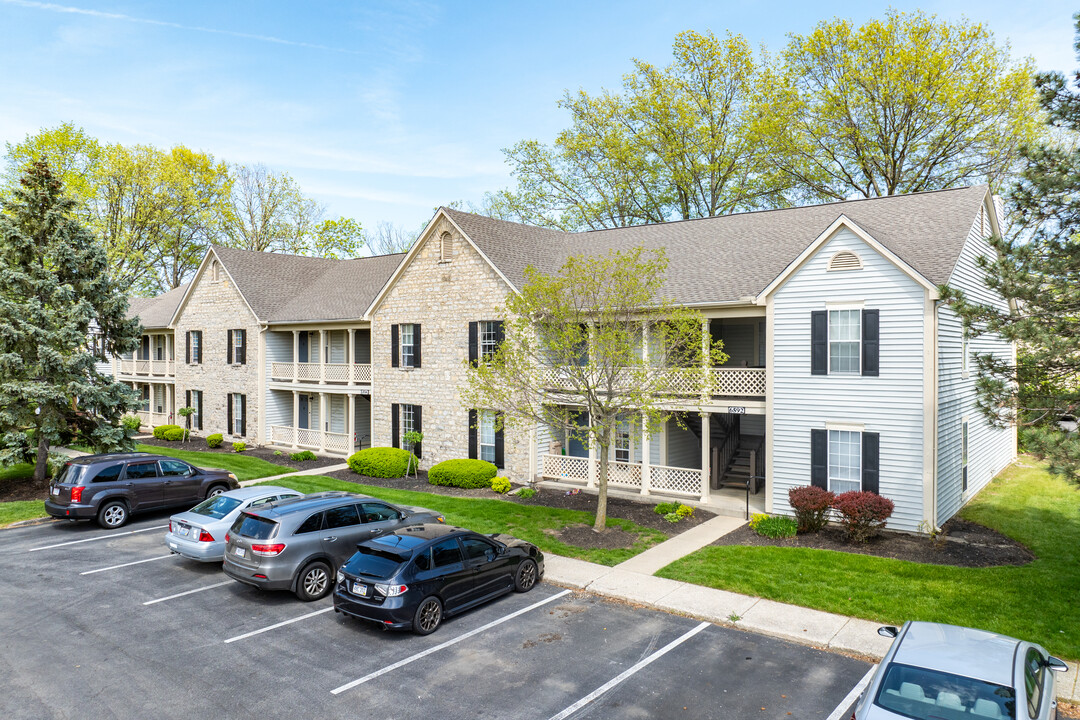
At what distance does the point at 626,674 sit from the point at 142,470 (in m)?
15.6

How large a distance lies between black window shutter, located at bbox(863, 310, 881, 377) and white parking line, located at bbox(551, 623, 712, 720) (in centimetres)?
904

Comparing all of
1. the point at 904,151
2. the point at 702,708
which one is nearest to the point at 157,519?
the point at 702,708

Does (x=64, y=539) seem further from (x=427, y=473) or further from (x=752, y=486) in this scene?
(x=752, y=486)

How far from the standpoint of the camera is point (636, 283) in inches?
676

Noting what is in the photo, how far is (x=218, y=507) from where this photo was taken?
50.5ft

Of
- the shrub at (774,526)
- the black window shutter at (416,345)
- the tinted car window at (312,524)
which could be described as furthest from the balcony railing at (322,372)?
the shrub at (774,526)

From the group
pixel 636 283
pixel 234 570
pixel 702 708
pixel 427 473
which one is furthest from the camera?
pixel 427 473

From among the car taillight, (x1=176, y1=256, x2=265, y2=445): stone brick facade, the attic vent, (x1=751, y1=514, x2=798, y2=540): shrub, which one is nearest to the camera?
the car taillight

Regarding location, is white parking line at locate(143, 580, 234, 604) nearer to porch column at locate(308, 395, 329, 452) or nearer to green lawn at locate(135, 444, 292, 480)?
green lawn at locate(135, 444, 292, 480)

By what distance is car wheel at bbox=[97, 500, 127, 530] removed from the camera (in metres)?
18.3

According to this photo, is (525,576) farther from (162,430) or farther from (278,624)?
(162,430)

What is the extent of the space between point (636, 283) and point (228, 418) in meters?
26.5

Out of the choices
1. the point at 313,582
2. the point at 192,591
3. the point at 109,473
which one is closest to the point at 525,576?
the point at 313,582

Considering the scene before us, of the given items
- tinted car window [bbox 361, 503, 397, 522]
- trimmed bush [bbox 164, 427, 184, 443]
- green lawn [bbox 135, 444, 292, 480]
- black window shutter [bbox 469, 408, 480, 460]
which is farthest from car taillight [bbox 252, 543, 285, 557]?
trimmed bush [bbox 164, 427, 184, 443]
